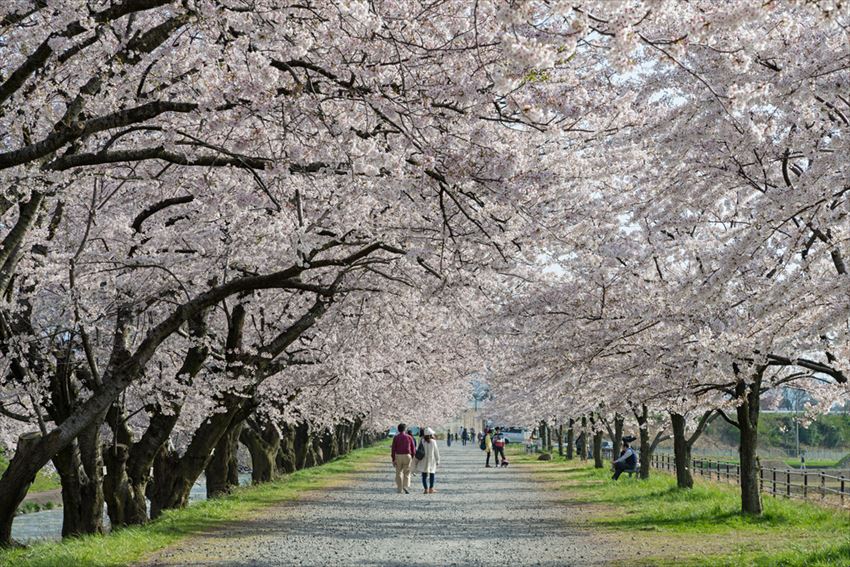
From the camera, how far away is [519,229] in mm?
10898

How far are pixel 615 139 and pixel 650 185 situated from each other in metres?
0.91

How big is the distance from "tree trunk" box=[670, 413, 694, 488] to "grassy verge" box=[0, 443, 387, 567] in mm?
9311

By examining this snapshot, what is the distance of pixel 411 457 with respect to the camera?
80.3ft

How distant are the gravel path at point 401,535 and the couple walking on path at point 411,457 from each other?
0.50 metres

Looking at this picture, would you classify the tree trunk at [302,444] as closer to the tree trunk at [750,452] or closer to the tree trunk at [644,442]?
the tree trunk at [644,442]

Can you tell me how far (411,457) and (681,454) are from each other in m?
6.73

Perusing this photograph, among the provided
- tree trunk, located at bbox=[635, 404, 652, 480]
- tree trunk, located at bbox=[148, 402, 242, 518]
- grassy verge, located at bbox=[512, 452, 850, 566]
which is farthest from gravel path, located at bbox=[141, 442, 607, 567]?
tree trunk, located at bbox=[635, 404, 652, 480]

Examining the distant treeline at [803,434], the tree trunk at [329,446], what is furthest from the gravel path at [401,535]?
the distant treeline at [803,434]

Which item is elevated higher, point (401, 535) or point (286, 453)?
point (286, 453)

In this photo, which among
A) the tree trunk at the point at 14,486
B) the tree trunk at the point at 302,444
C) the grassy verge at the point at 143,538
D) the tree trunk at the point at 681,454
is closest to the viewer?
the grassy verge at the point at 143,538

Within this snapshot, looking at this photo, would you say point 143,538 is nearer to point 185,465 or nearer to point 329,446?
point 185,465

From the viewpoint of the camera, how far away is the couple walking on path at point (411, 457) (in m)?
24.0

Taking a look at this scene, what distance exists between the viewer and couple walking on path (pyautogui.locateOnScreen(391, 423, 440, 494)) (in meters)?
24.0

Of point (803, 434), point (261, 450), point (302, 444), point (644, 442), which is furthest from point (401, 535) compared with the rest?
point (803, 434)
